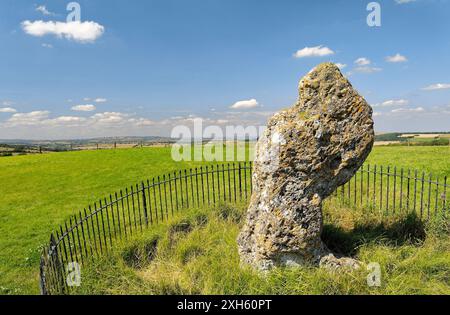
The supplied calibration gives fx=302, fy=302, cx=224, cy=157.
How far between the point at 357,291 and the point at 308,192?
1558mm

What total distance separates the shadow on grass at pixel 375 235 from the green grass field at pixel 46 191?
2.11 m

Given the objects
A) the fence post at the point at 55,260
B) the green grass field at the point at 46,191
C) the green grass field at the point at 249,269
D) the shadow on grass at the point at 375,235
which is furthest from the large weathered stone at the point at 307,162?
the fence post at the point at 55,260

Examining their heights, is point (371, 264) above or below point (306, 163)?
below

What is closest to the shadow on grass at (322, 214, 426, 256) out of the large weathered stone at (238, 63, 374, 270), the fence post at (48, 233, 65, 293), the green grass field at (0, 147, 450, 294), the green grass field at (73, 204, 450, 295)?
the green grass field at (73, 204, 450, 295)

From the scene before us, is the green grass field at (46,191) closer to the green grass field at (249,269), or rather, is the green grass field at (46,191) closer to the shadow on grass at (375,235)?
the green grass field at (249,269)

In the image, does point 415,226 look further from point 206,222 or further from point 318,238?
point 206,222

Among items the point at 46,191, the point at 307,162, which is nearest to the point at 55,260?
the point at 307,162

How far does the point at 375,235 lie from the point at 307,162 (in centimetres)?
254

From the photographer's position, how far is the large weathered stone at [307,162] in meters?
4.70
